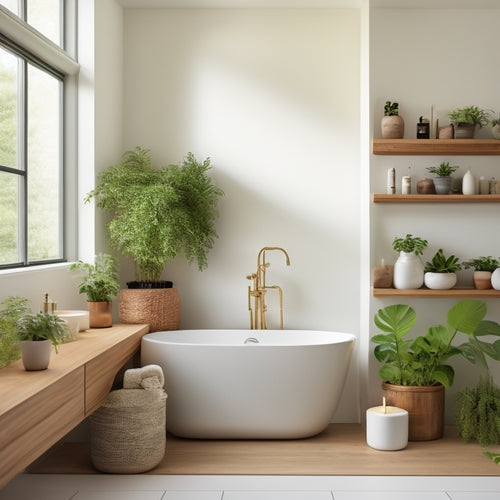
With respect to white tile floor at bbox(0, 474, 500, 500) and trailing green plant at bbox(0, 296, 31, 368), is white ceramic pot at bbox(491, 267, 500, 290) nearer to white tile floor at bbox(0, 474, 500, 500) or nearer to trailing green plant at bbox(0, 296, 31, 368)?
white tile floor at bbox(0, 474, 500, 500)

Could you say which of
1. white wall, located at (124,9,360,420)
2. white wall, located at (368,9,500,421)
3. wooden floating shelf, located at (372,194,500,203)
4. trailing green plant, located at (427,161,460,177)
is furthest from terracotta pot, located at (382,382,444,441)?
trailing green plant, located at (427,161,460,177)

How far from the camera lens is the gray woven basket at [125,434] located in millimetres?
3293

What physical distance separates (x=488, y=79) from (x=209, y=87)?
6.34 ft

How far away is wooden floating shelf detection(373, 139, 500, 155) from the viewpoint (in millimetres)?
4105

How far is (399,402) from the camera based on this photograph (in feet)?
12.8

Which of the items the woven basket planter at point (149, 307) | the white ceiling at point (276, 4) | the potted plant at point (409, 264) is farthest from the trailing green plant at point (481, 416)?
the white ceiling at point (276, 4)

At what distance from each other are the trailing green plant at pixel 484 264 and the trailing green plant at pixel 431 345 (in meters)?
0.31

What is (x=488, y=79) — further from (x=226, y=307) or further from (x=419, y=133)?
(x=226, y=307)

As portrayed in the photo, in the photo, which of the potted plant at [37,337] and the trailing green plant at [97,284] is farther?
the trailing green plant at [97,284]

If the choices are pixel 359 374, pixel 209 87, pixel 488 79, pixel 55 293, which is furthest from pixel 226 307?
pixel 488 79

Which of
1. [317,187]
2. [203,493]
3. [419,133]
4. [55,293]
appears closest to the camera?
[203,493]

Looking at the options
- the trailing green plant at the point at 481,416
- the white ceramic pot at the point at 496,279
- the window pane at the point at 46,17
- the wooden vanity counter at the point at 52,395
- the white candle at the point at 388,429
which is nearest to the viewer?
the wooden vanity counter at the point at 52,395

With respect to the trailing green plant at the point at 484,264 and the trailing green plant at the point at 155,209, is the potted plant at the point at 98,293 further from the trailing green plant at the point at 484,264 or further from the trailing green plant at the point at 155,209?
the trailing green plant at the point at 484,264

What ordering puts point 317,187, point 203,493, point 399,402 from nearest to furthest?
point 203,493 → point 399,402 → point 317,187
